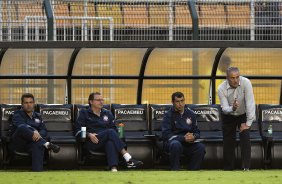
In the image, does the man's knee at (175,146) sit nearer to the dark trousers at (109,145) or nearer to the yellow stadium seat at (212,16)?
the dark trousers at (109,145)

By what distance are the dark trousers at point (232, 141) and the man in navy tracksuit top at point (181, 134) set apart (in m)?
0.44

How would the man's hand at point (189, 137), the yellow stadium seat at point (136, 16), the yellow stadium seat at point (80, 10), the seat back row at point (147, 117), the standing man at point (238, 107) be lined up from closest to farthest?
the standing man at point (238, 107)
the man's hand at point (189, 137)
the seat back row at point (147, 117)
the yellow stadium seat at point (136, 16)
the yellow stadium seat at point (80, 10)

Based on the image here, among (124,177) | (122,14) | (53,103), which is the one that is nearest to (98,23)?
(122,14)

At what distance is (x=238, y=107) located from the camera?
53.3ft

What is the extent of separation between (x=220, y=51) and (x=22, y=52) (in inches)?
134

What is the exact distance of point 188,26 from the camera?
65.9ft

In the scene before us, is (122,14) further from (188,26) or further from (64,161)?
(64,161)

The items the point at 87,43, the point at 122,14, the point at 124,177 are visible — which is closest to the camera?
the point at 124,177

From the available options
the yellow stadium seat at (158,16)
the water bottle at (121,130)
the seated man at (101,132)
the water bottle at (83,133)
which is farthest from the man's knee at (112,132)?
the yellow stadium seat at (158,16)

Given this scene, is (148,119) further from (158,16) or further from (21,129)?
(158,16)

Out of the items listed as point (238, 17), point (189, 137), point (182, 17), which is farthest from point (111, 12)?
point (189, 137)

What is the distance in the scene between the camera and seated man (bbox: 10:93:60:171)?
653 inches

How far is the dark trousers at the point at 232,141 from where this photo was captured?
53.4ft

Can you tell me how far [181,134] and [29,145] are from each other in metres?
2.28
